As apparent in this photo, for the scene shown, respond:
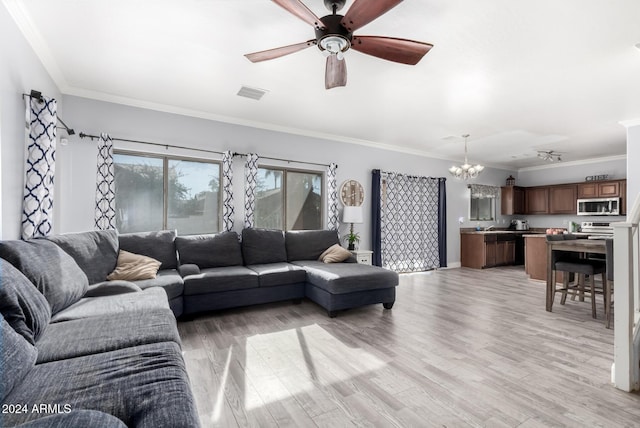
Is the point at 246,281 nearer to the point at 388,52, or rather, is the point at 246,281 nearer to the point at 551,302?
the point at 388,52

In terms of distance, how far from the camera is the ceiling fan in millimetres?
1708

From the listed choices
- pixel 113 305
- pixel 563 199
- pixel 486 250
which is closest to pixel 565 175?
pixel 563 199

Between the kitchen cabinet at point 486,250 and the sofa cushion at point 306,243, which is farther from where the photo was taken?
the kitchen cabinet at point 486,250

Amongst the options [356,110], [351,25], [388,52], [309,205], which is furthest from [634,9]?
[309,205]

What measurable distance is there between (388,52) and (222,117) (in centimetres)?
303

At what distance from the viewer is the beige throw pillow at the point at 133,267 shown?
2.99 m

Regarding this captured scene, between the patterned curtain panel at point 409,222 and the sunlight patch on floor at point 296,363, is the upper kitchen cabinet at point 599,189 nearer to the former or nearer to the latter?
the patterned curtain panel at point 409,222

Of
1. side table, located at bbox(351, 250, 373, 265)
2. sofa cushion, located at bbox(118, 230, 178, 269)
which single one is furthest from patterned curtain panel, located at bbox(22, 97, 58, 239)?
side table, located at bbox(351, 250, 373, 265)

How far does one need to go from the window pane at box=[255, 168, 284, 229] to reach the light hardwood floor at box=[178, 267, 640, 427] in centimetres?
163

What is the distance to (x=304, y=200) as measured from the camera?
5.30m

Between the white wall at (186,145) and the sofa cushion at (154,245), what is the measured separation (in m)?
0.64

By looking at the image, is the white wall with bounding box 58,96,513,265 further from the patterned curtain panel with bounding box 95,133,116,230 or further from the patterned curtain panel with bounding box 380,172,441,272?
the patterned curtain panel with bounding box 380,172,441,272

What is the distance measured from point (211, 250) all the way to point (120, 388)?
9.60ft

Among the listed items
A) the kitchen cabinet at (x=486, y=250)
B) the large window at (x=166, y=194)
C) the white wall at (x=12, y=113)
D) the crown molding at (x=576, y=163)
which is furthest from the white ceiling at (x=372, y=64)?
the kitchen cabinet at (x=486, y=250)
